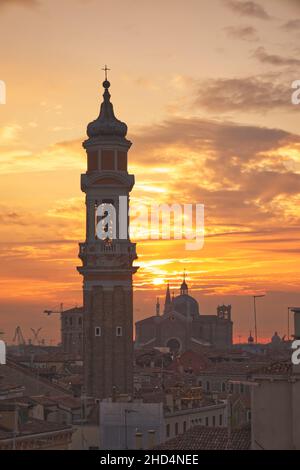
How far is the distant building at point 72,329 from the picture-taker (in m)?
143

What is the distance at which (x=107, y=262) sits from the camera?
217 feet

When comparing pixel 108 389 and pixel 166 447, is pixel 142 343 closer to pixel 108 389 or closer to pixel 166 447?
pixel 108 389

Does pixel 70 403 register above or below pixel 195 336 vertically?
below

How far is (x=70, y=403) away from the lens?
52.7m

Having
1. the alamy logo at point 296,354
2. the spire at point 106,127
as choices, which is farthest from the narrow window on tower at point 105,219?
the alamy logo at point 296,354

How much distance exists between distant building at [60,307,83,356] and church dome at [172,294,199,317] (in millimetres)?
14181

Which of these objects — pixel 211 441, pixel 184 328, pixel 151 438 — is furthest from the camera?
pixel 184 328

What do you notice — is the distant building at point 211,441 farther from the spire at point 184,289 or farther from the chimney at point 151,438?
the spire at point 184,289

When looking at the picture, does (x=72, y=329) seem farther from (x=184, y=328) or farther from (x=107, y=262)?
(x=107, y=262)

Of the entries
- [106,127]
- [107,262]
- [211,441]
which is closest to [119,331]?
[107,262]

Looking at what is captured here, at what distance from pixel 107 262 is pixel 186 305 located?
88436mm

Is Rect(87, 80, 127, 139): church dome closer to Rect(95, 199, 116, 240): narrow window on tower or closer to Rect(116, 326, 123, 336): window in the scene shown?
Rect(95, 199, 116, 240): narrow window on tower

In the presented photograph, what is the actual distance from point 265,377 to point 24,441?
1176 cm

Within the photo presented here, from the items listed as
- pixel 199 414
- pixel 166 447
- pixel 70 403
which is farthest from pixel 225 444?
pixel 199 414
